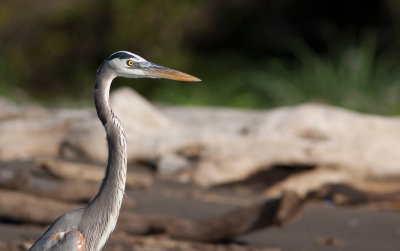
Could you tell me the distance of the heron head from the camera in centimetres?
304

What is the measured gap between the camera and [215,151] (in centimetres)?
707

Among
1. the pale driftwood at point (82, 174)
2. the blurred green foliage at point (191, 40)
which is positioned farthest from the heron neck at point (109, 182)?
the blurred green foliage at point (191, 40)

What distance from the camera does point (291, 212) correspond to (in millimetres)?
4531

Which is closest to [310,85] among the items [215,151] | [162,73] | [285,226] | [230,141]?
[230,141]

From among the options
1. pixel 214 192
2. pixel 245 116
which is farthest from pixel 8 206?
pixel 245 116

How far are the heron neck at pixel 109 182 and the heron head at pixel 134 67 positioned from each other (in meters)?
0.11

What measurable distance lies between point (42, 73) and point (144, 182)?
10.1m

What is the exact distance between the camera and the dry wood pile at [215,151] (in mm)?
6328

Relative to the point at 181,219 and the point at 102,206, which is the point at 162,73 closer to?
the point at 102,206

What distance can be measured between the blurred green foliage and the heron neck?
10160 millimetres

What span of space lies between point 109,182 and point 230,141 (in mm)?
4193


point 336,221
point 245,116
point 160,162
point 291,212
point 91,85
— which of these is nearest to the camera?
point 291,212

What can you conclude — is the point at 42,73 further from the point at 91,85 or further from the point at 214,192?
the point at 214,192

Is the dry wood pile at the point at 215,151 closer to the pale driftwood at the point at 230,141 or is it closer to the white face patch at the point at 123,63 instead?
the pale driftwood at the point at 230,141
